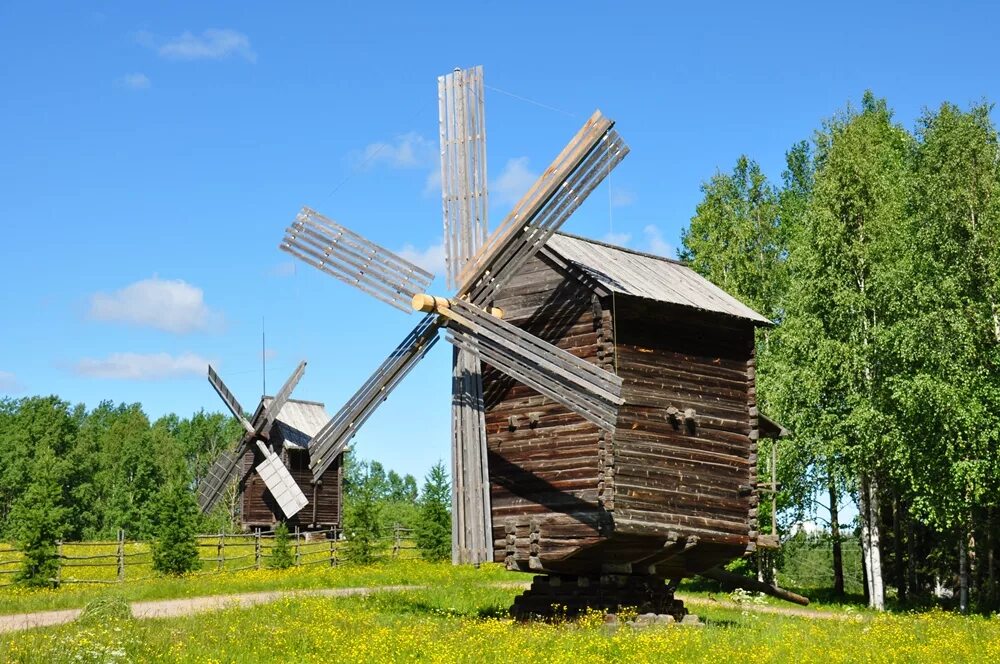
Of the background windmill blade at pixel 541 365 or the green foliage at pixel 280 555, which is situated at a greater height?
the background windmill blade at pixel 541 365

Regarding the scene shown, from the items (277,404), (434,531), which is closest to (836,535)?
(434,531)

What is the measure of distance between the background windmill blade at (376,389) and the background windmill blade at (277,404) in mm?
16810

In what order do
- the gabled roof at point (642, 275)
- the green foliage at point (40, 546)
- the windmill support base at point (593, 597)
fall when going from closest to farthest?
1. the gabled roof at point (642, 275)
2. the windmill support base at point (593, 597)
3. the green foliage at point (40, 546)

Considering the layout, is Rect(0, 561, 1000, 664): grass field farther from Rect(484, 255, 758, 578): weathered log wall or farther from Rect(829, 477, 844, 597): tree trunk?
Rect(829, 477, 844, 597): tree trunk

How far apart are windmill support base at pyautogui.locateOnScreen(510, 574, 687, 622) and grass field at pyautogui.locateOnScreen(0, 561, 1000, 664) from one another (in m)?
0.72

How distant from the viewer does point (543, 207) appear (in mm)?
17859

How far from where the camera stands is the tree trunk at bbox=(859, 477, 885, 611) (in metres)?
27.4

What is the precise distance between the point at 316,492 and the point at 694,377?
2679 cm

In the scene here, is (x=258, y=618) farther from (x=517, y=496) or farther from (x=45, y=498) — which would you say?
(x=45, y=498)

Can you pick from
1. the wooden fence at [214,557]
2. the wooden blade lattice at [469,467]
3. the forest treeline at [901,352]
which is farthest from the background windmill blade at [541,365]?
the wooden fence at [214,557]

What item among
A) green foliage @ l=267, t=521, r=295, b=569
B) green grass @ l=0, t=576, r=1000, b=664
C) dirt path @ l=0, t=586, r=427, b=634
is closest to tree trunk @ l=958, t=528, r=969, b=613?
green grass @ l=0, t=576, r=1000, b=664

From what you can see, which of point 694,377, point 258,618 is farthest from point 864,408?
point 258,618

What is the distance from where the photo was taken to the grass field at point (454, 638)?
545 inches

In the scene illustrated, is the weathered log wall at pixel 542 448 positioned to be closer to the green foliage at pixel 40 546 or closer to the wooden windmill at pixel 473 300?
the wooden windmill at pixel 473 300
